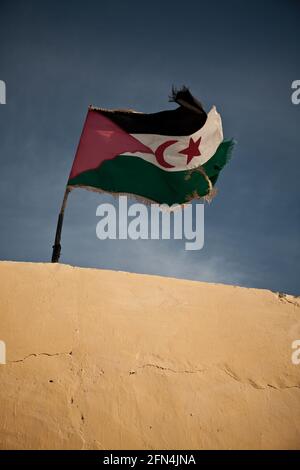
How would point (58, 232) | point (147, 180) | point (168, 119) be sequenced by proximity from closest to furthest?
point (58, 232)
point (147, 180)
point (168, 119)

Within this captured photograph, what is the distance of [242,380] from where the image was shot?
304 cm

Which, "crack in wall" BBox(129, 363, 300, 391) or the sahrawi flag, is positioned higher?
the sahrawi flag

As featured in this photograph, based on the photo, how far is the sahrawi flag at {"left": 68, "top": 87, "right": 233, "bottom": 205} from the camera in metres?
4.54

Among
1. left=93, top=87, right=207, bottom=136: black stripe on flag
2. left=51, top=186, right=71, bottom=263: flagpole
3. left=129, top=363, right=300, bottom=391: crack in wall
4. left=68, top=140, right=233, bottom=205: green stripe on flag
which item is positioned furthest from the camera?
left=93, top=87, right=207, bottom=136: black stripe on flag

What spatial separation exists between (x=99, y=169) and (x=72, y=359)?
95.9 inches

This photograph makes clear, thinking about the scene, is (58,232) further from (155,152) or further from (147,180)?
(155,152)

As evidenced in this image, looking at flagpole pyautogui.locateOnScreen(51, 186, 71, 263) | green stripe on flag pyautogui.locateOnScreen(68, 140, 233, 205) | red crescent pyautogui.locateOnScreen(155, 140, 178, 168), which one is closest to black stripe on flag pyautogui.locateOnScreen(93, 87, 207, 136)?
red crescent pyautogui.locateOnScreen(155, 140, 178, 168)

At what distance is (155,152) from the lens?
185 inches

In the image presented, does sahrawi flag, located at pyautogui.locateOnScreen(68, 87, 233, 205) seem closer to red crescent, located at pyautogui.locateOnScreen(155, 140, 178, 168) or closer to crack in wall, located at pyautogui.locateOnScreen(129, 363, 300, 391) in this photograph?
red crescent, located at pyautogui.locateOnScreen(155, 140, 178, 168)

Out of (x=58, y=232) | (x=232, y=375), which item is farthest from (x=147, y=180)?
(x=232, y=375)

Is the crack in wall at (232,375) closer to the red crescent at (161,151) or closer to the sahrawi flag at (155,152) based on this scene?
the sahrawi flag at (155,152)

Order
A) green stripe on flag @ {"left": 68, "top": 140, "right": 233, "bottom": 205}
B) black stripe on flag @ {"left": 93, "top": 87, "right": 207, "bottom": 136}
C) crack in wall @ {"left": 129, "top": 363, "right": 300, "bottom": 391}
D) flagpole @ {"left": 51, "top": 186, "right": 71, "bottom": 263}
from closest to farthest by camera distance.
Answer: crack in wall @ {"left": 129, "top": 363, "right": 300, "bottom": 391}
flagpole @ {"left": 51, "top": 186, "right": 71, "bottom": 263}
green stripe on flag @ {"left": 68, "top": 140, "right": 233, "bottom": 205}
black stripe on flag @ {"left": 93, "top": 87, "right": 207, "bottom": 136}

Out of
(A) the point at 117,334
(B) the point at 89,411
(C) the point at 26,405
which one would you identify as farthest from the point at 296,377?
(C) the point at 26,405

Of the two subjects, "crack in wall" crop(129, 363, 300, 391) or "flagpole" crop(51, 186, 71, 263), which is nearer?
"crack in wall" crop(129, 363, 300, 391)
